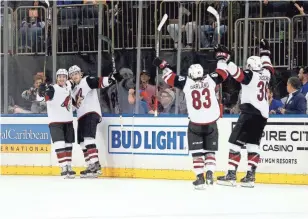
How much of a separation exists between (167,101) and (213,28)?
2.74ft

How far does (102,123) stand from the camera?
318 inches

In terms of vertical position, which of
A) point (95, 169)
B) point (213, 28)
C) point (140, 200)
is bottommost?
point (140, 200)

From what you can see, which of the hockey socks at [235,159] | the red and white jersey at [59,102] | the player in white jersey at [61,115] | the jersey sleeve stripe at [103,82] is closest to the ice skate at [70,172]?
the player in white jersey at [61,115]

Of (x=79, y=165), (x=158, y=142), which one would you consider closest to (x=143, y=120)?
(x=158, y=142)

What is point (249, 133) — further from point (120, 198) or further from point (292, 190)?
point (120, 198)

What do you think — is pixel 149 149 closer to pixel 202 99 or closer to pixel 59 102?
pixel 59 102

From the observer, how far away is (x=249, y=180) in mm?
7102

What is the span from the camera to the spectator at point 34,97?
27.5ft

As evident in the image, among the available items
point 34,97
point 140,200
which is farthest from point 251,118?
point 34,97

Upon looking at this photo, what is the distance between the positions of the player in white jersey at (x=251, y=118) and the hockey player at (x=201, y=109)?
202 millimetres

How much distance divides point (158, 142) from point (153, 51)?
0.95 meters

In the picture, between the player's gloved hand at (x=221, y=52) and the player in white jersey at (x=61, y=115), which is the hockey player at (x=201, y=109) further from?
the player in white jersey at (x=61, y=115)

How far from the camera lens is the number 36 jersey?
6.94m

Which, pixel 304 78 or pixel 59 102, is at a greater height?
pixel 304 78
